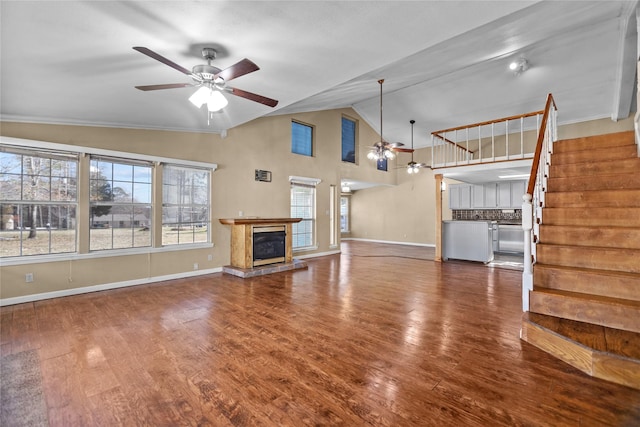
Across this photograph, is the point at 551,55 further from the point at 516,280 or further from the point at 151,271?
the point at 151,271

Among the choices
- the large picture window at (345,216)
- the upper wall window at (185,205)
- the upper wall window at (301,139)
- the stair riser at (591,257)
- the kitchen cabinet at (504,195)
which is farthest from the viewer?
the large picture window at (345,216)

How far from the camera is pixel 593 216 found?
326cm

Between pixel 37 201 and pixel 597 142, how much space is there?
807cm

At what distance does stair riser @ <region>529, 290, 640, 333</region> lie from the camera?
7.66ft

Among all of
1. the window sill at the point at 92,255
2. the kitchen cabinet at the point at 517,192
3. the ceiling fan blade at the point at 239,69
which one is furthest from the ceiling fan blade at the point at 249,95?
the kitchen cabinet at the point at 517,192

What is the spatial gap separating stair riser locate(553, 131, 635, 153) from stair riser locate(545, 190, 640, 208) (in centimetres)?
119

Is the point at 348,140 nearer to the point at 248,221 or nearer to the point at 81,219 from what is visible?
the point at 248,221

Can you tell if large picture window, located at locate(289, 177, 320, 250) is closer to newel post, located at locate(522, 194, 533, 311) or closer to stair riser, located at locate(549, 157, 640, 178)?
stair riser, located at locate(549, 157, 640, 178)

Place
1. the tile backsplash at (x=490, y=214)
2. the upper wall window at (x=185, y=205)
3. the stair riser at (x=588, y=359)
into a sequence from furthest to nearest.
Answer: the tile backsplash at (x=490, y=214) < the upper wall window at (x=185, y=205) < the stair riser at (x=588, y=359)

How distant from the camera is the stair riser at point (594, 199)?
320 centimetres

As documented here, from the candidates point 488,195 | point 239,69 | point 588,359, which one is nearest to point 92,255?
point 239,69

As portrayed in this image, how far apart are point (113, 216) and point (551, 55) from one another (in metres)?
8.97

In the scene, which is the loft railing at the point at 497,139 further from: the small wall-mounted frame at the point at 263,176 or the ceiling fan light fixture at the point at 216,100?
the ceiling fan light fixture at the point at 216,100

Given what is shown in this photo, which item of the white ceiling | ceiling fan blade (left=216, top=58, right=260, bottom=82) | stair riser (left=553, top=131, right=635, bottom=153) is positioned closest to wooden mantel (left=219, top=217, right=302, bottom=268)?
the white ceiling
